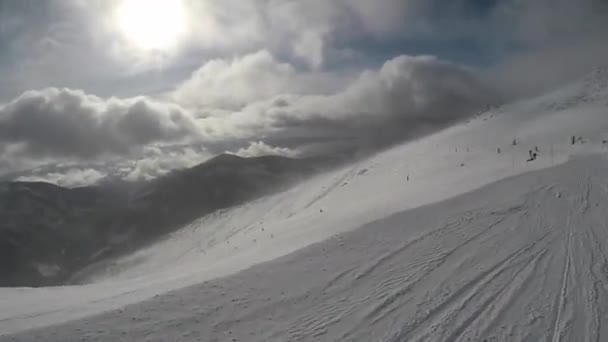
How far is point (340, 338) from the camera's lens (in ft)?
31.2

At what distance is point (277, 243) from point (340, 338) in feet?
31.1

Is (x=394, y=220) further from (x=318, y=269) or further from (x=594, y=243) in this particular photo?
(x=594, y=243)

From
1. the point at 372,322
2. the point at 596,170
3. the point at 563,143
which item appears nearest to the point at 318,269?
the point at 372,322

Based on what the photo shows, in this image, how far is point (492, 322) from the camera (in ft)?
30.8

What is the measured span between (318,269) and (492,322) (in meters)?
5.65

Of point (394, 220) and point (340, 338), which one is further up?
point (394, 220)

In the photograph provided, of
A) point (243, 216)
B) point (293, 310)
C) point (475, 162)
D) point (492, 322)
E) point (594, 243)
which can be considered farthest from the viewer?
point (243, 216)

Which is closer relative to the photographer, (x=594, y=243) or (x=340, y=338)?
(x=340, y=338)

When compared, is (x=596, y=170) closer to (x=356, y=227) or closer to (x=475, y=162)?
(x=475, y=162)

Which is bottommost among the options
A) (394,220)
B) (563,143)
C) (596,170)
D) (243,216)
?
(243,216)

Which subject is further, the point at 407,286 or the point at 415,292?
the point at 407,286

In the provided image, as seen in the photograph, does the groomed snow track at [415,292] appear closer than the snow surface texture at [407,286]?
Yes

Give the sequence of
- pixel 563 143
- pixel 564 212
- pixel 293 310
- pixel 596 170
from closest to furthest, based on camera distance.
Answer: pixel 293 310 < pixel 564 212 < pixel 596 170 < pixel 563 143

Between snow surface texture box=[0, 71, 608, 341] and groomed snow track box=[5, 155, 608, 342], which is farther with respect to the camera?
snow surface texture box=[0, 71, 608, 341]
